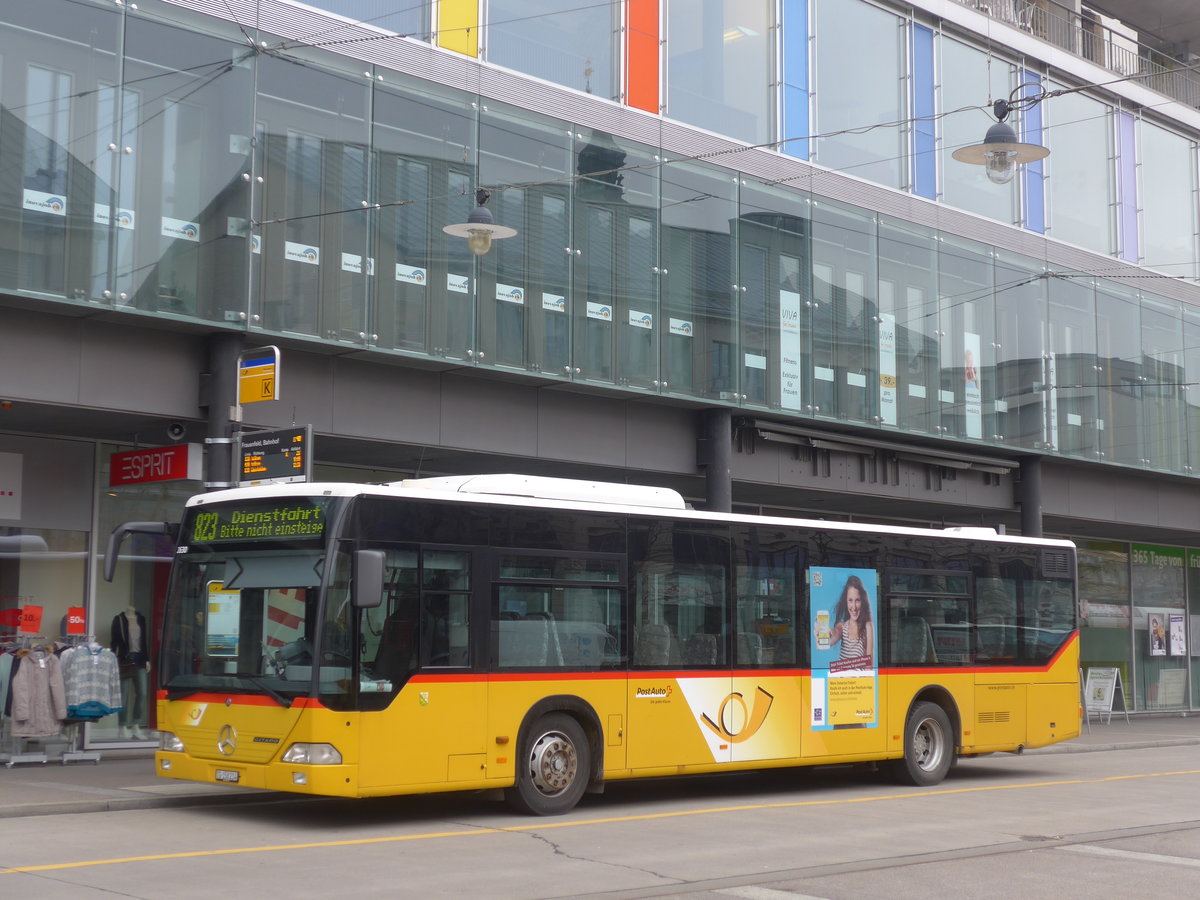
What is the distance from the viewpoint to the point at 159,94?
16.5m

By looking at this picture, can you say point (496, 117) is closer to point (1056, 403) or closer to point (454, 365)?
point (454, 365)

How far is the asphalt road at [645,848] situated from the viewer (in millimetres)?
9234

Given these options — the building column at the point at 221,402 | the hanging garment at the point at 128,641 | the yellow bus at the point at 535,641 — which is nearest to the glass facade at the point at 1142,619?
the yellow bus at the point at 535,641

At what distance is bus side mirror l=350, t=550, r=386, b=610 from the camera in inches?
457

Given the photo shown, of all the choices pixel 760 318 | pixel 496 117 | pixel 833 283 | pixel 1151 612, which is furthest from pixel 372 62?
pixel 1151 612

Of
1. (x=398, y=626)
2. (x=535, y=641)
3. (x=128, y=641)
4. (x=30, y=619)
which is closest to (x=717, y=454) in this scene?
(x=128, y=641)

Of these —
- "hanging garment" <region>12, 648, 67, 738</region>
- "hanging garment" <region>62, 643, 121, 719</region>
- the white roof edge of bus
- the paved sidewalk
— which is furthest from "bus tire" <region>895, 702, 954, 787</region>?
"hanging garment" <region>12, 648, 67, 738</region>

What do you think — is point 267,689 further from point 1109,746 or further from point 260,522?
point 1109,746

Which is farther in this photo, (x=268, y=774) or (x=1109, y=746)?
(x=1109, y=746)

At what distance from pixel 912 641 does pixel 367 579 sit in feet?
25.2

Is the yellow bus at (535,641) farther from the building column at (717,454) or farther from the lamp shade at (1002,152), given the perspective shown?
the building column at (717,454)

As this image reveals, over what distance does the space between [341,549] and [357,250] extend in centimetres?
711

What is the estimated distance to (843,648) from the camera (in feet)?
52.6

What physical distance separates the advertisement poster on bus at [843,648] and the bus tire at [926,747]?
2.49ft
